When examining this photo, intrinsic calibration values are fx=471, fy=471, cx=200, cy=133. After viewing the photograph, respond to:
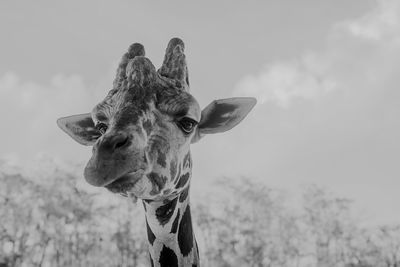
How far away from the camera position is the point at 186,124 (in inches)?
148

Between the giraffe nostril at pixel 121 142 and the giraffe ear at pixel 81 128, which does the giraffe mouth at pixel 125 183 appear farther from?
the giraffe ear at pixel 81 128

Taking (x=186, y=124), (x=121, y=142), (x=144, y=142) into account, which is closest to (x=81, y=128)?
(x=186, y=124)

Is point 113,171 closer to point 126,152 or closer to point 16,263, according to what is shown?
point 126,152

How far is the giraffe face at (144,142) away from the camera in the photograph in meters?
3.05

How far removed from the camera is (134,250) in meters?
32.2

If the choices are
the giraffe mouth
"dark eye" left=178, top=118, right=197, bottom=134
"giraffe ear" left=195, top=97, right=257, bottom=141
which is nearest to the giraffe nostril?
the giraffe mouth

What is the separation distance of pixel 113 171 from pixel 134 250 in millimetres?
30506

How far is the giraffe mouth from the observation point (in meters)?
3.13

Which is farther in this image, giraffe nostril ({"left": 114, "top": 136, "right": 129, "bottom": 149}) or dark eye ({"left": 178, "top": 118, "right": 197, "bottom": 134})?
dark eye ({"left": 178, "top": 118, "right": 197, "bottom": 134})

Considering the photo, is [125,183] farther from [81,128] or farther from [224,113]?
[81,128]

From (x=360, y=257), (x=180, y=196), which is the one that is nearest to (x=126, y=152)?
(x=180, y=196)

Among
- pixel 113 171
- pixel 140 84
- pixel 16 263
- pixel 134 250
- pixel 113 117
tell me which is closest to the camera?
pixel 113 171

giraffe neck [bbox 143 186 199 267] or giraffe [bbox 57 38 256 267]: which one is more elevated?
giraffe [bbox 57 38 256 267]

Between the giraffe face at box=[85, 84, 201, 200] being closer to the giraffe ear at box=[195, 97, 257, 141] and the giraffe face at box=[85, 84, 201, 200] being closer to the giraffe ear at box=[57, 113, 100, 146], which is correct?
the giraffe ear at box=[195, 97, 257, 141]
